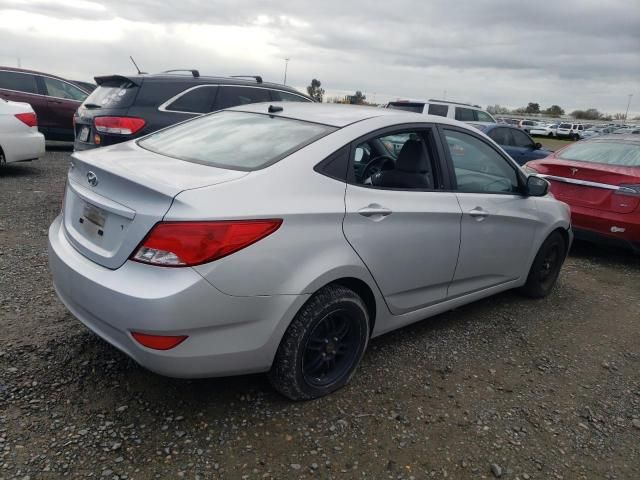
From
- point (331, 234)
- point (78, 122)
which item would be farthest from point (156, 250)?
point (78, 122)

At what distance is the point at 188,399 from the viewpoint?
2.74 m

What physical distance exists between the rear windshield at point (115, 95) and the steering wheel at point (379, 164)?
3435mm

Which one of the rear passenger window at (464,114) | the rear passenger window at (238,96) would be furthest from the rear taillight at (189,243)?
the rear passenger window at (464,114)

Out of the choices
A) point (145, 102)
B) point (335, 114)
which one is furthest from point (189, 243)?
point (145, 102)

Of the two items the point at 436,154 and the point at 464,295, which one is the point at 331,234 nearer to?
the point at 436,154

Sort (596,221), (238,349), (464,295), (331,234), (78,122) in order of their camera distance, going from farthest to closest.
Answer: (78,122) < (596,221) < (464,295) < (331,234) < (238,349)

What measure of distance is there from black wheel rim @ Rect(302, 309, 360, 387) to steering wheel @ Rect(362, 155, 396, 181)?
1.06 m

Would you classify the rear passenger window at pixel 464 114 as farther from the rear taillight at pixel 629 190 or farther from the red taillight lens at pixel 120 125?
the red taillight lens at pixel 120 125

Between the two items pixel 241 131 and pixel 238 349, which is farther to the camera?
Result: pixel 241 131

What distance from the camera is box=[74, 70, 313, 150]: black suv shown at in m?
5.73

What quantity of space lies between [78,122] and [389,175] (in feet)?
15.1

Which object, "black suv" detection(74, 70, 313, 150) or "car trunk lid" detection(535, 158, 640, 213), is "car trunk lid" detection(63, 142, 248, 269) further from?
"car trunk lid" detection(535, 158, 640, 213)

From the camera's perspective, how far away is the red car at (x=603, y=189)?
18.3 feet

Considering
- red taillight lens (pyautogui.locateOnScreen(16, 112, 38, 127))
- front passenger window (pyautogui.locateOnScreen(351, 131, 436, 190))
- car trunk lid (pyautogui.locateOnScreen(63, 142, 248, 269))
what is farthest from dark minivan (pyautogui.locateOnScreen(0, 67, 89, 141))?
front passenger window (pyautogui.locateOnScreen(351, 131, 436, 190))
